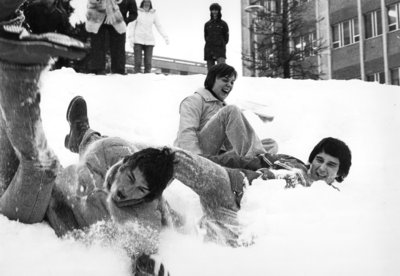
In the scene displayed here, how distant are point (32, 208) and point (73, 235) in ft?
Answer: 0.66

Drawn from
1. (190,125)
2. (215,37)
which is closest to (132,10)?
(215,37)

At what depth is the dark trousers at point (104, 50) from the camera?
292 inches

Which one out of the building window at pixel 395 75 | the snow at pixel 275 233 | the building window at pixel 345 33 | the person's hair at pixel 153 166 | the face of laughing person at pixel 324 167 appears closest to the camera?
the snow at pixel 275 233

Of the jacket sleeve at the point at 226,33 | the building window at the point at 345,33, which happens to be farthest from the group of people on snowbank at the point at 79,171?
the building window at the point at 345,33

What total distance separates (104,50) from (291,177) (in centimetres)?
484

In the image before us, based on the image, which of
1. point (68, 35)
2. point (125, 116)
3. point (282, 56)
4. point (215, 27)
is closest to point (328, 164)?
point (68, 35)

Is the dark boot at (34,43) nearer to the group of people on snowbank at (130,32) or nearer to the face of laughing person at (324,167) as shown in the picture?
the face of laughing person at (324,167)

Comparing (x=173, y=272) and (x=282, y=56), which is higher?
(x=282, y=56)

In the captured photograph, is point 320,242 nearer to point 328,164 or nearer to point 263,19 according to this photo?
point 328,164

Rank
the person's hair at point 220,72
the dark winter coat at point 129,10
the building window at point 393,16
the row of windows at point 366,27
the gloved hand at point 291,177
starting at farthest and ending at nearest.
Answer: the row of windows at point 366,27 < the building window at point 393,16 < the dark winter coat at point 129,10 < the person's hair at point 220,72 < the gloved hand at point 291,177

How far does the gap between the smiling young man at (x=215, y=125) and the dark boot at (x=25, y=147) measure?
5.02 feet

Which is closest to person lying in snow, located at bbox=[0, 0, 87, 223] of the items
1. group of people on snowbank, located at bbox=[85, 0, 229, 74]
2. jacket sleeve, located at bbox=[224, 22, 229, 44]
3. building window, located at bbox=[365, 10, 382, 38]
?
group of people on snowbank, located at bbox=[85, 0, 229, 74]

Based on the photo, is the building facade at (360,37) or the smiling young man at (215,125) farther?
the building facade at (360,37)

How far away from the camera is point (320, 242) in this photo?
8.00 ft
